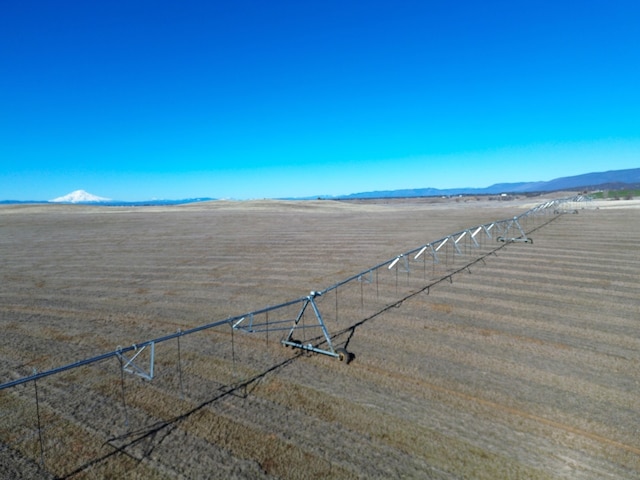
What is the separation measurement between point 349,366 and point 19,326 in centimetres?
972

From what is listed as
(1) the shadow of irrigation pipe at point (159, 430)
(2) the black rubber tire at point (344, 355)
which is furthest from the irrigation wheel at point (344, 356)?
(1) the shadow of irrigation pipe at point (159, 430)

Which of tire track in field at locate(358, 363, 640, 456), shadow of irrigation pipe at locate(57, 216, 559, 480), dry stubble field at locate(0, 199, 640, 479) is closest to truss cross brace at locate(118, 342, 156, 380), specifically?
dry stubble field at locate(0, 199, 640, 479)

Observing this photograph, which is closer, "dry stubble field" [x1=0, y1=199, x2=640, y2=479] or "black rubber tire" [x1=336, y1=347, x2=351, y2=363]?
"dry stubble field" [x1=0, y1=199, x2=640, y2=479]

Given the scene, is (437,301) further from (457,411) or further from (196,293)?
(196,293)

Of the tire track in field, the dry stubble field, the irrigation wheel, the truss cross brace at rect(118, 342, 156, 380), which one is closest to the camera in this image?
the dry stubble field

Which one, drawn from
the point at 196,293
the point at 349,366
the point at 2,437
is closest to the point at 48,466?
the point at 2,437

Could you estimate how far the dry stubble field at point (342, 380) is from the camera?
5.69 metres

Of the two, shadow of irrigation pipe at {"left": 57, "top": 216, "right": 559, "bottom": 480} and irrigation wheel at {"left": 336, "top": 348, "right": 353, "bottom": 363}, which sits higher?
irrigation wheel at {"left": 336, "top": 348, "right": 353, "bottom": 363}

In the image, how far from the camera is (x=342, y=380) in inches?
311

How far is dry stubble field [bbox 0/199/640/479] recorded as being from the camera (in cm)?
569

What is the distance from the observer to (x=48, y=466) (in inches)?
218

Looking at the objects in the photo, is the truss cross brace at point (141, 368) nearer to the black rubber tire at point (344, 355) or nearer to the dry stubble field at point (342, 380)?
the dry stubble field at point (342, 380)

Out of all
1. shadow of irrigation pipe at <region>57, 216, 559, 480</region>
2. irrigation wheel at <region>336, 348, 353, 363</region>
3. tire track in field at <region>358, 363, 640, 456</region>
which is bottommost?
A: tire track in field at <region>358, 363, 640, 456</region>

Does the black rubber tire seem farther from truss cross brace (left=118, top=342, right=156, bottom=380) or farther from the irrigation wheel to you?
truss cross brace (left=118, top=342, right=156, bottom=380)
